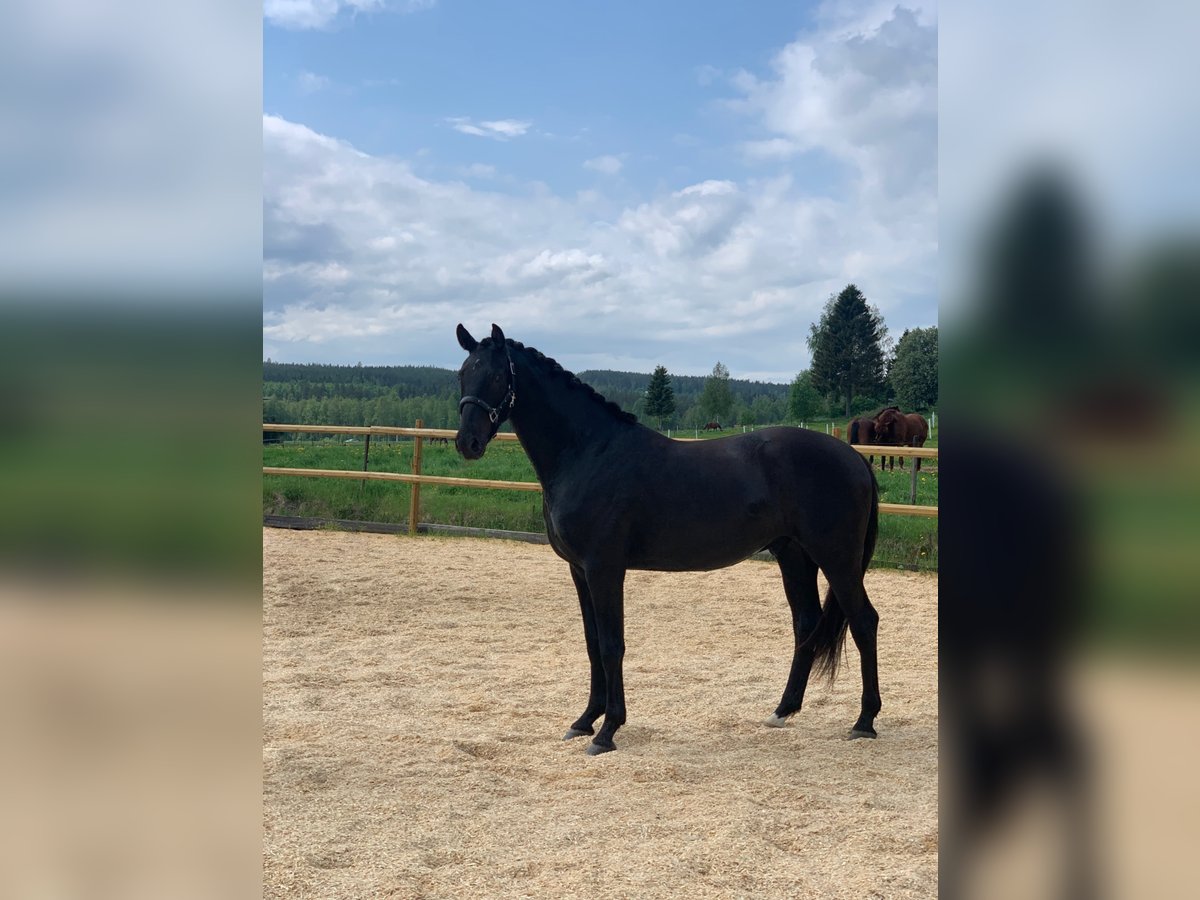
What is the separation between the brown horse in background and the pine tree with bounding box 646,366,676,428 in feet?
77.9

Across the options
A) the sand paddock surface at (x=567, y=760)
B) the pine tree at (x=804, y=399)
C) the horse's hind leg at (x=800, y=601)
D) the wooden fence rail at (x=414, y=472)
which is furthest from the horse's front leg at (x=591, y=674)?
the pine tree at (x=804, y=399)

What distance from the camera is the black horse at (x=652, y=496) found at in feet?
13.0

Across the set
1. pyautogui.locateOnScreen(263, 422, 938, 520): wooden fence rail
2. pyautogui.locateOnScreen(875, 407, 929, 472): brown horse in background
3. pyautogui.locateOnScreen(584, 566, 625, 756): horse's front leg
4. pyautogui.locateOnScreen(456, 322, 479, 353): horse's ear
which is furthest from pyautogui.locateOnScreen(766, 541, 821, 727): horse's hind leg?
pyautogui.locateOnScreen(875, 407, 929, 472): brown horse in background

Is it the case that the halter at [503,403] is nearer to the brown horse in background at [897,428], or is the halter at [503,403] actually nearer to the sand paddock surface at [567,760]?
the sand paddock surface at [567,760]

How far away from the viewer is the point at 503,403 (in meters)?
3.96

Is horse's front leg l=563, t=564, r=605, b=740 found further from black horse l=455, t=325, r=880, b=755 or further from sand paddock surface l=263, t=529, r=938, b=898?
sand paddock surface l=263, t=529, r=938, b=898

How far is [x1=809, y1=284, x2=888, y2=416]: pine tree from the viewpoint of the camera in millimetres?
49250

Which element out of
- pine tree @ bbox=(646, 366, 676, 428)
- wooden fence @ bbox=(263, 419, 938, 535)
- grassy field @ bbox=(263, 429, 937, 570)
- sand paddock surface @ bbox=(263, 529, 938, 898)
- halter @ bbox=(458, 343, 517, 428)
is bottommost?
sand paddock surface @ bbox=(263, 529, 938, 898)

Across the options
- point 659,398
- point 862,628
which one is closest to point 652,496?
point 862,628
